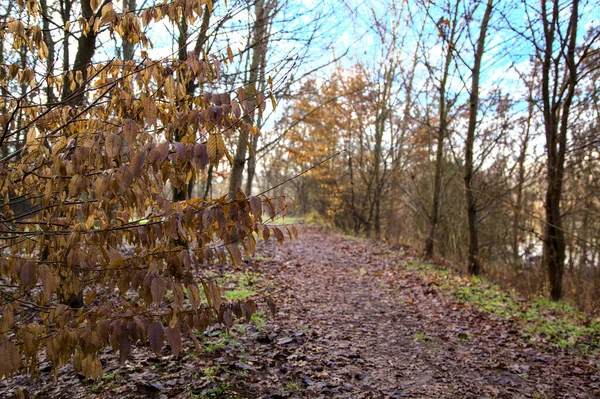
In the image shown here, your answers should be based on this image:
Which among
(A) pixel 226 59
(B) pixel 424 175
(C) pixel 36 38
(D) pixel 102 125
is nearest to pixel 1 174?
(D) pixel 102 125

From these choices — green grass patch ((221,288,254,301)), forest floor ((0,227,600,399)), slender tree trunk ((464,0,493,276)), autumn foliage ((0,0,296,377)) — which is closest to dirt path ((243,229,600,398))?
forest floor ((0,227,600,399))

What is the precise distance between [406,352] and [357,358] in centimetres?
68

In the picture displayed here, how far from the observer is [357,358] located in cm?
451

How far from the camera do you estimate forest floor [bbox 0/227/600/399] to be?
3.64 metres

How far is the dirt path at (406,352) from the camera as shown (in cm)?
386

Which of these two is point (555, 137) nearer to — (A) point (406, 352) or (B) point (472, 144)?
(B) point (472, 144)

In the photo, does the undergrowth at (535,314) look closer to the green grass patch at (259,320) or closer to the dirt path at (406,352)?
the dirt path at (406,352)

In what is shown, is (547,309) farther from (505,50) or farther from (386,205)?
(386,205)

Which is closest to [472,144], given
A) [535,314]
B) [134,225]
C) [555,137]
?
[555,137]

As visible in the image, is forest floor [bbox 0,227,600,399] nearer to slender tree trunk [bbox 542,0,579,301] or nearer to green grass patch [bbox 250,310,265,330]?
green grass patch [bbox 250,310,265,330]

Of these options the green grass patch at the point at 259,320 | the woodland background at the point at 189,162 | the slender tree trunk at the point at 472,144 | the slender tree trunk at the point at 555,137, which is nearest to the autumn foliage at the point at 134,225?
the woodland background at the point at 189,162

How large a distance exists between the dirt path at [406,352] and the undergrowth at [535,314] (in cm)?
29

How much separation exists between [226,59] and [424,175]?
631 inches

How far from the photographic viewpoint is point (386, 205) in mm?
19703
